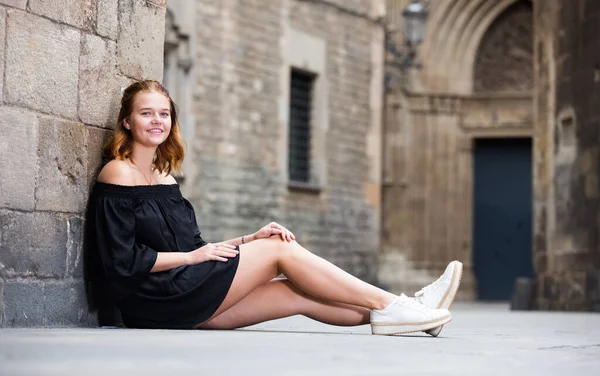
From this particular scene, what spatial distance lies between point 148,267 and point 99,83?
98 centimetres

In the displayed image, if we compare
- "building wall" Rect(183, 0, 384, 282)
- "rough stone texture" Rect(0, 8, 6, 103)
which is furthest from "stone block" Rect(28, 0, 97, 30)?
"building wall" Rect(183, 0, 384, 282)

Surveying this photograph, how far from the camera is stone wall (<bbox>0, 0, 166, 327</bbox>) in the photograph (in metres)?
5.11

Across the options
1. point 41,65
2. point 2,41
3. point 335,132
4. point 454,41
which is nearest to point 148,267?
point 41,65

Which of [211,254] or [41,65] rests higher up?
[41,65]

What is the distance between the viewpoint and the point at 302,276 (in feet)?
17.6

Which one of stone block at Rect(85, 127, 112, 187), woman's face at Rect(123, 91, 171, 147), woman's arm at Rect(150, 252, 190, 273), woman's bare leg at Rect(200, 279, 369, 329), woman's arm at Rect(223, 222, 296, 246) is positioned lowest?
woman's bare leg at Rect(200, 279, 369, 329)

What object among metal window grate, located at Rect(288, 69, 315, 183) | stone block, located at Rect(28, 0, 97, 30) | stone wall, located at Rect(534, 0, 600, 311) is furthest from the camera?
metal window grate, located at Rect(288, 69, 315, 183)

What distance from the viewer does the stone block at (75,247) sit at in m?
5.44

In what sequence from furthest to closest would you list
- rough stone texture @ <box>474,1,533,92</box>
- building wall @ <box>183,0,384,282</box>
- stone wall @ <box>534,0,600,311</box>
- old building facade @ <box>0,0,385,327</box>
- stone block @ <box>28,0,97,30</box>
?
1. rough stone texture @ <box>474,1,533,92</box>
2. building wall @ <box>183,0,384,282</box>
3. stone wall @ <box>534,0,600,311</box>
4. stone block @ <box>28,0,97,30</box>
5. old building facade @ <box>0,0,385,327</box>

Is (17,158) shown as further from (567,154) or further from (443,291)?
(567,154)

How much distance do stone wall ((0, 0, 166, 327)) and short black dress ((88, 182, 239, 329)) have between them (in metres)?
0.18

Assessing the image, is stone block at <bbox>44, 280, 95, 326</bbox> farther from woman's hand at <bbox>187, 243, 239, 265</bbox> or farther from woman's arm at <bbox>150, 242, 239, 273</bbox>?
woman's hand at <bbox>187, 243, 239, 265</bbox>

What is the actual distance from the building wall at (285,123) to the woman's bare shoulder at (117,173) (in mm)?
12121

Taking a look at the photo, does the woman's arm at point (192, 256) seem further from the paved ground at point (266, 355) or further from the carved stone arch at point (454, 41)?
the carved stone arch at point (454, 41)
